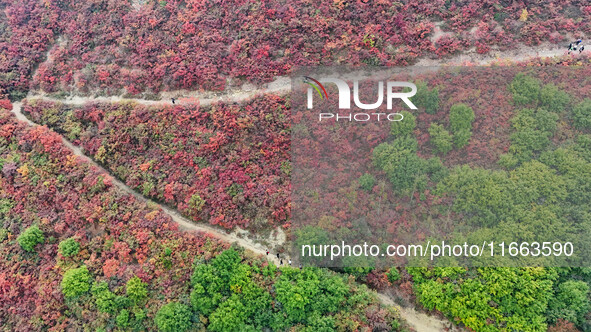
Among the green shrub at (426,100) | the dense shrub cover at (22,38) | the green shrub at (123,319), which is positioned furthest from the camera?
the dense shrub cover at (22,38)

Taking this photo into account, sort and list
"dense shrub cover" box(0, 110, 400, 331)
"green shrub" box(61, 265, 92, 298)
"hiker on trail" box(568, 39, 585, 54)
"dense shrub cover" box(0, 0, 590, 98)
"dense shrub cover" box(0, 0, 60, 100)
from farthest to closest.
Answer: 1. "dense shrub cover" box(0, 0, 60, 100)
2. "dense shrub cover" box(0, 0, 590, 98)
3. "hiker on trail" box(568, 39, 585, 54)
4. "green shrub" box(61, 265, 92, 298)
5. "dense shrub cover" box(0, 110, 400, 331)

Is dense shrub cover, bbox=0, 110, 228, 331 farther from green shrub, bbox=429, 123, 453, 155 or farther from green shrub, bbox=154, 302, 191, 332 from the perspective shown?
green shrub, bbox=429, 123, 453, 155

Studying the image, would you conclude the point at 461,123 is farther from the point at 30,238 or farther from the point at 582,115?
the point at 30,238

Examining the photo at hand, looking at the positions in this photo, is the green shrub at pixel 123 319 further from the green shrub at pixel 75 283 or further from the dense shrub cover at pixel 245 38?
the dense shrub cover at pixel 245 38

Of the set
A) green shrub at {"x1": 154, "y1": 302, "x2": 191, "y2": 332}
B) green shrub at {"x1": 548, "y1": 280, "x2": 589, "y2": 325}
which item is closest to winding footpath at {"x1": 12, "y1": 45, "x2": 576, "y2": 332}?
green shrub at {"x1": 154, "y1": 302, "x2": 191, "y2": 332}

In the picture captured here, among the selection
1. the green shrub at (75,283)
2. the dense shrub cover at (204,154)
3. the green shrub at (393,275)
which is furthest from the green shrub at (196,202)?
the green shrub at (393,275)

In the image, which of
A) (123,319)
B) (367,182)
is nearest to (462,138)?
(367,182)
